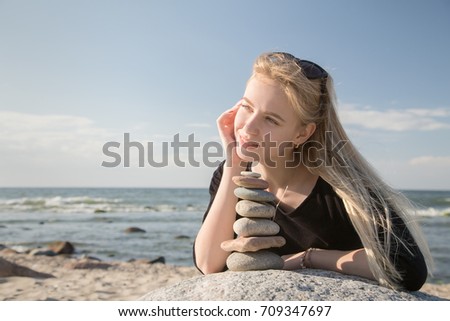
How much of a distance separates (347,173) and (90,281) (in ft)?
21.4

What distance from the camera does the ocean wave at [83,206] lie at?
26766mm

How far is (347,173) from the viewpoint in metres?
3.56

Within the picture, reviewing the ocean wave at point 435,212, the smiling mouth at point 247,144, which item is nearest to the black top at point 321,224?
the smiling mouth at point 247,144

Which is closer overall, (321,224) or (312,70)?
(321,224)

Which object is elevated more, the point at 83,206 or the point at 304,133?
the point at 304,133

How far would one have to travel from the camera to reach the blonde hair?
3.21 meters

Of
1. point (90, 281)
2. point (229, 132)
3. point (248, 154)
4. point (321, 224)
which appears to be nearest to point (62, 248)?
point (90, 281)

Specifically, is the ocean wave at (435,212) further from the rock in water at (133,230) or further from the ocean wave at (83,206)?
the rock in water at (133,230)

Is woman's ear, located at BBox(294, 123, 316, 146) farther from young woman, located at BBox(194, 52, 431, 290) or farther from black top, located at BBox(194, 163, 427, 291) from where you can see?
black top, located at BBox(194, 163, 427, 291)

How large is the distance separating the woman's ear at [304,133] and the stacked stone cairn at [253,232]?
48 centimetres

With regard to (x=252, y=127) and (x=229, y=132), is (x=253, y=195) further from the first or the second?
(x=229, y=132)

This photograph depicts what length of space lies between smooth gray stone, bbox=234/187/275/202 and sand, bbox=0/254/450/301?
4571 millimetres
